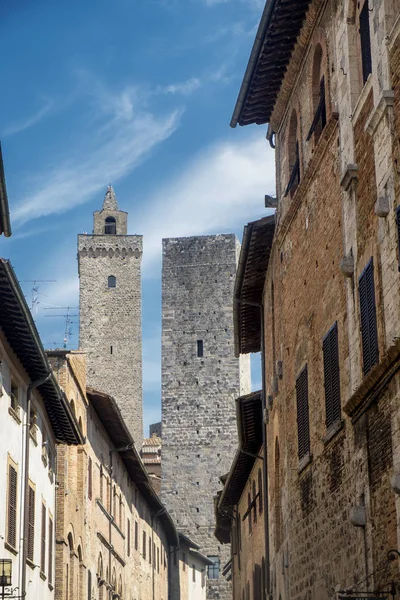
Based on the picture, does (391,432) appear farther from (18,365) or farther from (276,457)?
(18,365)

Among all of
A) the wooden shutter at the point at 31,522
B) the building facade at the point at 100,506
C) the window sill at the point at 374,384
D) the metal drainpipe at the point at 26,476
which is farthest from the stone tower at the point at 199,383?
the window sill at the point at 374,384

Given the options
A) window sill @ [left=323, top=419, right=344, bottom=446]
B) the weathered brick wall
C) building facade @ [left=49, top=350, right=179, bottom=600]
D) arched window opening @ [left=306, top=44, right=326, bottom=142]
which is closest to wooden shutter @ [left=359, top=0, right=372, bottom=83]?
arched window opening @ [left=306, top=44, right=326, bottom=142]

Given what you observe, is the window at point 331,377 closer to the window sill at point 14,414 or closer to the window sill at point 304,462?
the window sill at point 304,462

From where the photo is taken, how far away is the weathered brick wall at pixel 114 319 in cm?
9250

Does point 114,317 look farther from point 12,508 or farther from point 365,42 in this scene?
point 365,42

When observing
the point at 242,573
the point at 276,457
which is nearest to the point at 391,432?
the point at 276,457

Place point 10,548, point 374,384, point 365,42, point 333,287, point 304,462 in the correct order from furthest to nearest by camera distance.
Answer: point 10,548 < point 304,462 < point 333,287 < point 365,42 < point 374,384

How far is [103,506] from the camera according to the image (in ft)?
125

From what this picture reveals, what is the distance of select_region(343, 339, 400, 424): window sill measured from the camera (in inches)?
472

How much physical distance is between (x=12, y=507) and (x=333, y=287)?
10042 mm

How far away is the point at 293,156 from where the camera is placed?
2044 centimetres

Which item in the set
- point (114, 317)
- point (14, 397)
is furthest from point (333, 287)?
point (114, 317)

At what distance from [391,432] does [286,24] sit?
779cm

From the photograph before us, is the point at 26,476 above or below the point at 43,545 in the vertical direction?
above
